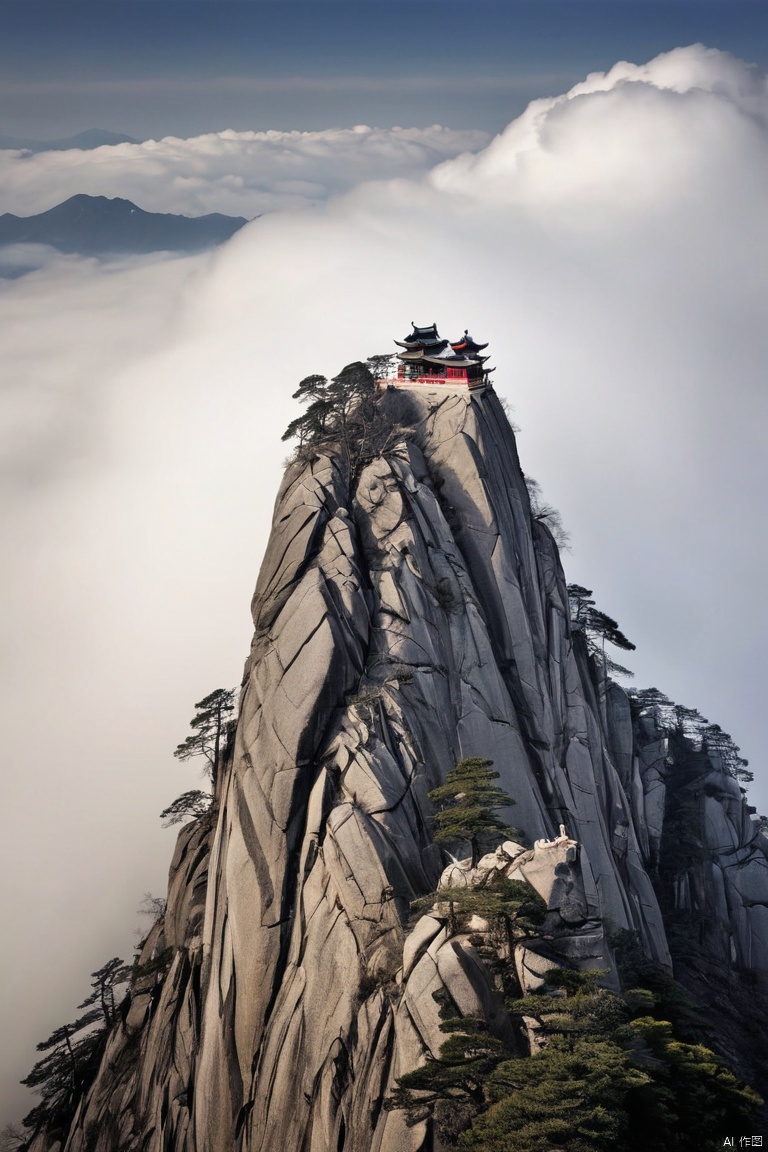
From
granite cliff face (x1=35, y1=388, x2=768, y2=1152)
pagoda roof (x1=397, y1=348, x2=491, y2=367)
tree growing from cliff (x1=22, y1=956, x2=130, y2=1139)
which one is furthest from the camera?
pagoda roof (x1=397, y1=348, x2=491, y2=367)

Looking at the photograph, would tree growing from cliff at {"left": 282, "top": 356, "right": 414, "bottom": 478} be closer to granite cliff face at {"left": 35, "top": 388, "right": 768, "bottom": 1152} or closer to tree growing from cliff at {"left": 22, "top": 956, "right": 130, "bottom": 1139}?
granite cliff face at {"left": 35, "top": 388, "right": 768, "bottom": 1152}

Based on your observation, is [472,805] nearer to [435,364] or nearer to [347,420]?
[347,420]

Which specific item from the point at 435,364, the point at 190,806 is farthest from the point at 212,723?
the point at 435,364

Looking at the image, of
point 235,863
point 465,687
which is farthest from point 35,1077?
point 465,687

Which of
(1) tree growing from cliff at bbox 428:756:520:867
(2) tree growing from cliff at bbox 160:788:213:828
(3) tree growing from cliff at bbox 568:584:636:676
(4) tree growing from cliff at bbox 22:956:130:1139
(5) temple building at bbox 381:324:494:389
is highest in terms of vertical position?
(5) temple building at bbox 381:324:494:389

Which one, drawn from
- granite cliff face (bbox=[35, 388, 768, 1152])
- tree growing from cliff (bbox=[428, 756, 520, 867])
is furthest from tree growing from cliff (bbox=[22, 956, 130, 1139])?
tree growing from cliff (bbox=[428, 756, 520, 867])

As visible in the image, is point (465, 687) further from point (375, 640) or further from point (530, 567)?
point (530, 567)
